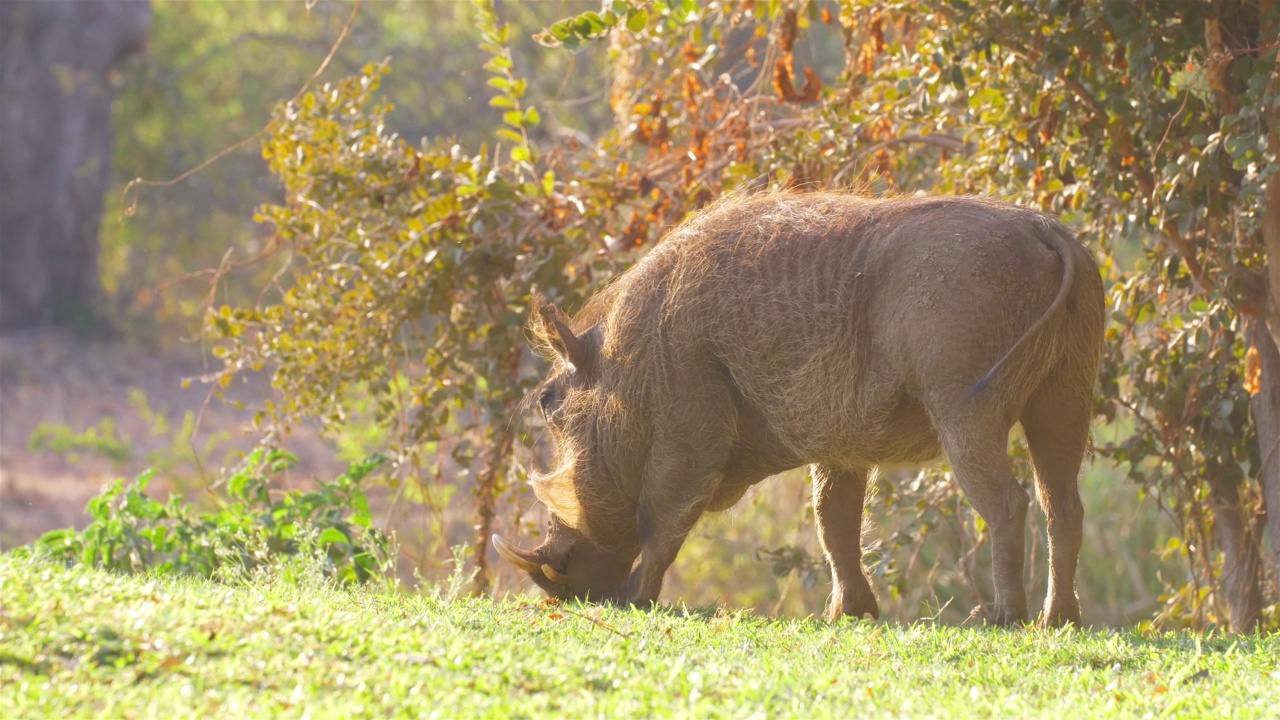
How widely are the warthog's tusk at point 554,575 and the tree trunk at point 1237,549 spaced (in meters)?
2.33

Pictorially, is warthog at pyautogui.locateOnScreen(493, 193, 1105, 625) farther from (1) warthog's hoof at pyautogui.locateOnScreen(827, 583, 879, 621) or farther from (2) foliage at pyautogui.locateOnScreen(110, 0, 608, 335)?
(2) foliage at pyautogui.locateOnScreen(110, 0, 608, 335)

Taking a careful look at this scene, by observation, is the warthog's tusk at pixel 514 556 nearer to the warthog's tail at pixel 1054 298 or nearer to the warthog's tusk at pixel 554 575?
the warthog's tusk at pixel 554 575

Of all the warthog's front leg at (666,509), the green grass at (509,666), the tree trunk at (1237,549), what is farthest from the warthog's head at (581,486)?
the tree trunk at (1237,549)

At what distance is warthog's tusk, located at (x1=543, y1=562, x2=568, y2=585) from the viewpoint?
4.93 metres

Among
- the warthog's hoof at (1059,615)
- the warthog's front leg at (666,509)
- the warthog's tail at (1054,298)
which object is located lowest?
the warthog's hoof at (1059,615)

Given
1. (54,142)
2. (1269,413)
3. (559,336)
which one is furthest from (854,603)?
(54,142)

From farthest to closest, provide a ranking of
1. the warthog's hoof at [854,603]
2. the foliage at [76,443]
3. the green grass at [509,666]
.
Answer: the foliage at [76,443] → the warthog's hoof at [854,603] → the green grass at [509,666]

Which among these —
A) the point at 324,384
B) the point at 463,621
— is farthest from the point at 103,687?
the point at 324,384

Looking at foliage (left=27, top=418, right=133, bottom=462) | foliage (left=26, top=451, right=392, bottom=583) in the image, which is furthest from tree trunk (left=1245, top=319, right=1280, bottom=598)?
foliage (left=27, top=418, right=133, bottom=462)

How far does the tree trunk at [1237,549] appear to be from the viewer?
207 inches

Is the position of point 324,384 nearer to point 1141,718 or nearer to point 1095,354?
point 1095,354

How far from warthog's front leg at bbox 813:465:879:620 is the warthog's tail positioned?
0.95m

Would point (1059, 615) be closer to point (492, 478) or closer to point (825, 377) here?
point (825, 377)

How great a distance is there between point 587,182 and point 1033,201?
5.82 feet
